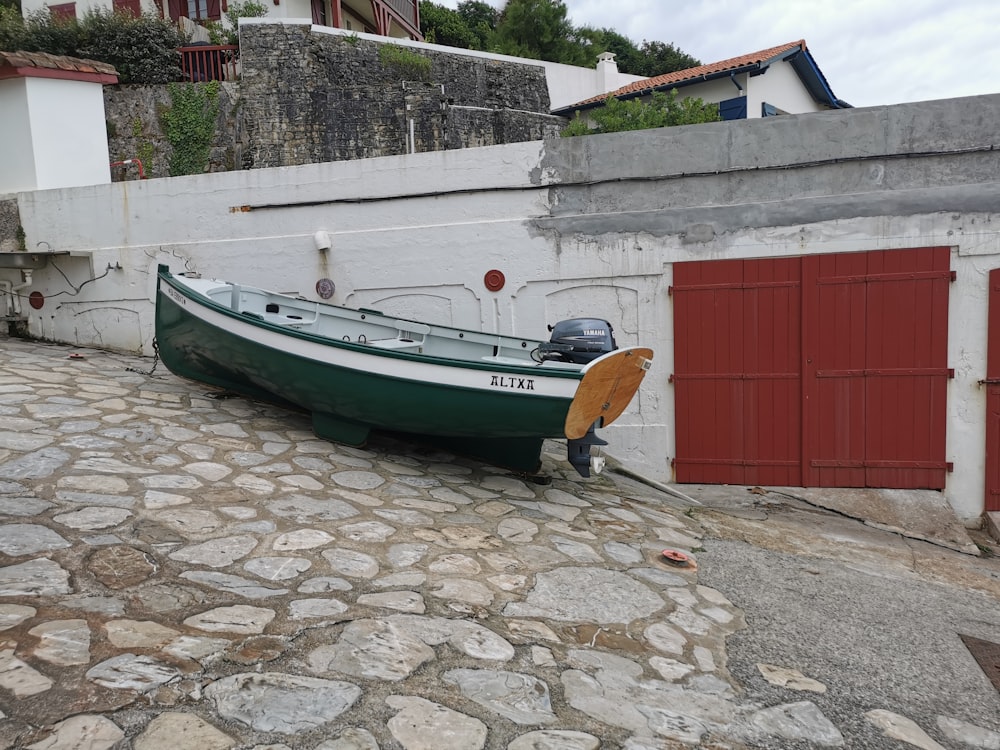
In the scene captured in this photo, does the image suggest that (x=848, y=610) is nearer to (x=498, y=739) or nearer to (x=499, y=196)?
(x=498, y=739)

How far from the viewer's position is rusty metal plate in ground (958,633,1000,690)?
354 centimetres

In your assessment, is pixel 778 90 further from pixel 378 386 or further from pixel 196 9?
pixel 196 9

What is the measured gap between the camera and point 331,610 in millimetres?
3174

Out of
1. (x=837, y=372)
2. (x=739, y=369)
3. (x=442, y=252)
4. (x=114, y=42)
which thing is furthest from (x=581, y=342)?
(x=114, y=42)

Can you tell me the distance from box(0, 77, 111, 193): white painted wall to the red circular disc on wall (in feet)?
20.6

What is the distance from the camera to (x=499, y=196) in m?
7.26

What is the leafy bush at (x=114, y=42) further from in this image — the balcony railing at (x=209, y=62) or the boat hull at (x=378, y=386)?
the boat hull at (x=378, y=386)

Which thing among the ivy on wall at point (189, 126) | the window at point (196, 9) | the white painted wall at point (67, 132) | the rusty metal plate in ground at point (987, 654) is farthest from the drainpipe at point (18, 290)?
the window at point (196, 9)

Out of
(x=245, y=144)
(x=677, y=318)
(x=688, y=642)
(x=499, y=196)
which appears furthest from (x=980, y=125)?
(x=245, y=144)

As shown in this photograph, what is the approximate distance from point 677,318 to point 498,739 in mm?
5113

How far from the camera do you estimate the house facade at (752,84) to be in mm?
17562

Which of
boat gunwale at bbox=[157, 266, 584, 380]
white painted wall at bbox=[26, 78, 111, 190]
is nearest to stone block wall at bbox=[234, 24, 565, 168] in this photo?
white painted wall at bbox=[26, 78, 111, 190]

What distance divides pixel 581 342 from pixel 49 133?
26.7ft

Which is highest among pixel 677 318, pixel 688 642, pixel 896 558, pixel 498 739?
pixel 677 318
